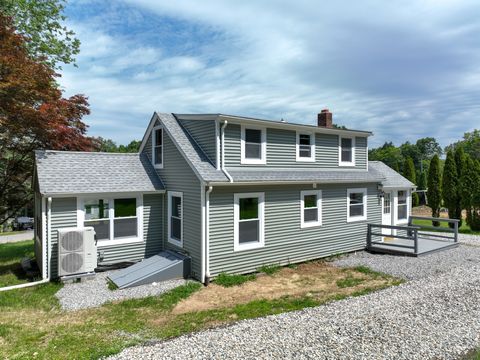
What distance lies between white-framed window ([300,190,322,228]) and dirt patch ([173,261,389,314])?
1807mm

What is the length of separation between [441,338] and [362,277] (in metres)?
4.40

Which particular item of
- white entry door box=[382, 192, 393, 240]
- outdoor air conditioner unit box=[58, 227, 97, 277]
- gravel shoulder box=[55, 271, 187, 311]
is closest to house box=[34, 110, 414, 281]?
outdoor air conditioner unit box=[58, 227, 97, 277]

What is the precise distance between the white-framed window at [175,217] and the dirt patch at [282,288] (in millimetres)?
2388

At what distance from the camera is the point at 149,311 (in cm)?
756

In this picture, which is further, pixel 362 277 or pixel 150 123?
pixel 150 123

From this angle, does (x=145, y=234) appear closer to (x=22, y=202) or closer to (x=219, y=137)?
(x=219, y=137)

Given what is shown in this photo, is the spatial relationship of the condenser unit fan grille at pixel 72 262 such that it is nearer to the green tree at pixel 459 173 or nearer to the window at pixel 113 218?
the window at pixel 113 218

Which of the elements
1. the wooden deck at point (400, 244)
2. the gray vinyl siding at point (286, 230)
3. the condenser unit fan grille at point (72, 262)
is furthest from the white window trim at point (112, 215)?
the wooden deck at point (400, 244)

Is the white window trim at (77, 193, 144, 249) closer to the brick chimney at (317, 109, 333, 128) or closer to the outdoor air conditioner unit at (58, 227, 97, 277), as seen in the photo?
the outdoor air conditioner unit at (58, 227, 97, 277)

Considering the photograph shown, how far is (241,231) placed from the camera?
10609 millimetres

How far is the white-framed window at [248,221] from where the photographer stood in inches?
411

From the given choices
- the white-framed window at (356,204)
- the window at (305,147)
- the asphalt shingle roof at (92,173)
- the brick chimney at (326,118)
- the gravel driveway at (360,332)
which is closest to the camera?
the gravel driveway at (360,332)

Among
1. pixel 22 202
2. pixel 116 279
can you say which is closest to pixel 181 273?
pixel 116 279

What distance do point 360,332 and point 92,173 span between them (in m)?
9.36
